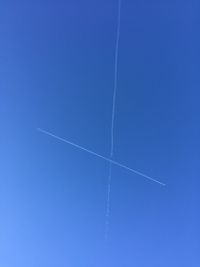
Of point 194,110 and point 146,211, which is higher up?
point 194,110

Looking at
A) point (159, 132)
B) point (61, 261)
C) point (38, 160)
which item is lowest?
point (61, 261)

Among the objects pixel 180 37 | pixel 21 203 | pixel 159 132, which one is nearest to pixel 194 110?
pixel 159 132

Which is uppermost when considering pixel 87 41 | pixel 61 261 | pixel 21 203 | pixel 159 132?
pixel 87 41

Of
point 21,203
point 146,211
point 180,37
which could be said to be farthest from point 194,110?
point 21,203

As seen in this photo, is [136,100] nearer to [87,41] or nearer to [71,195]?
[87,41]

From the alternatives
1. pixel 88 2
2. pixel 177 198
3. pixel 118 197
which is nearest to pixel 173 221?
pixel 177 198

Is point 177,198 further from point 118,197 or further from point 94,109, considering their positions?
point 94,109

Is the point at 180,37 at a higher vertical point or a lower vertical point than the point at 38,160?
higher

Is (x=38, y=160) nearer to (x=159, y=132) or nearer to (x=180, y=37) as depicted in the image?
(x=159, y=132)
